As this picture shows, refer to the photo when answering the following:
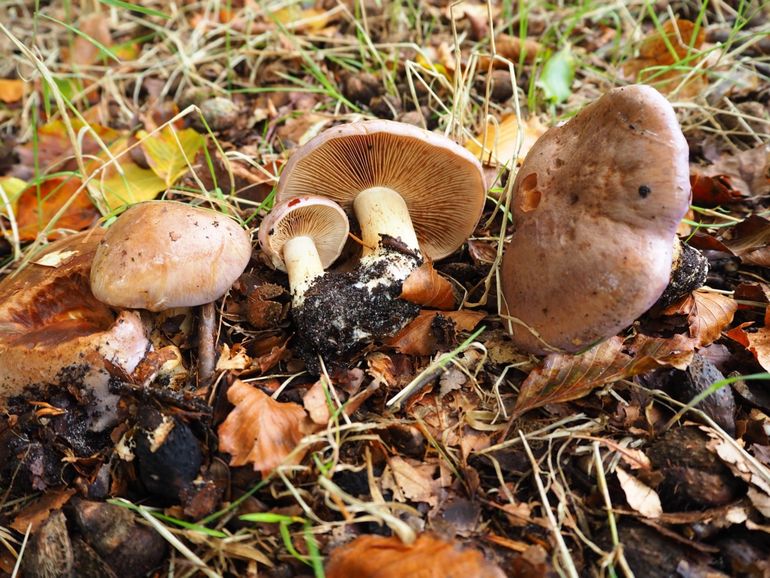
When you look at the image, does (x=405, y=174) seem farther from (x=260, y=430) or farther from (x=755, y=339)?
(x=755, y=339)

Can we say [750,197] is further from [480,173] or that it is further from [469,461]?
[469,461]

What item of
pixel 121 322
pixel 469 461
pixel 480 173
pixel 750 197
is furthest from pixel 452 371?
pixel 750 197

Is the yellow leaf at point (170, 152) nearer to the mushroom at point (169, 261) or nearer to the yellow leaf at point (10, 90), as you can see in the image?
the mushroom at point (169, 261)

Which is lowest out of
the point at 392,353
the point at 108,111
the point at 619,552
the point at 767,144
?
the point at 619,552

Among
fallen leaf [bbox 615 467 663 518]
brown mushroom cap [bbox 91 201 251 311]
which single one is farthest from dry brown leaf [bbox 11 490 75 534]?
fallen leaf [bbox 615 467 663 518]

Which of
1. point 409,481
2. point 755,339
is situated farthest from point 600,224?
point 409,481

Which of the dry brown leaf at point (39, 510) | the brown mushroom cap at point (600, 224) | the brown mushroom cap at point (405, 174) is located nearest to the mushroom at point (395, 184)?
the brown mushroom cap at point (405, 174)
